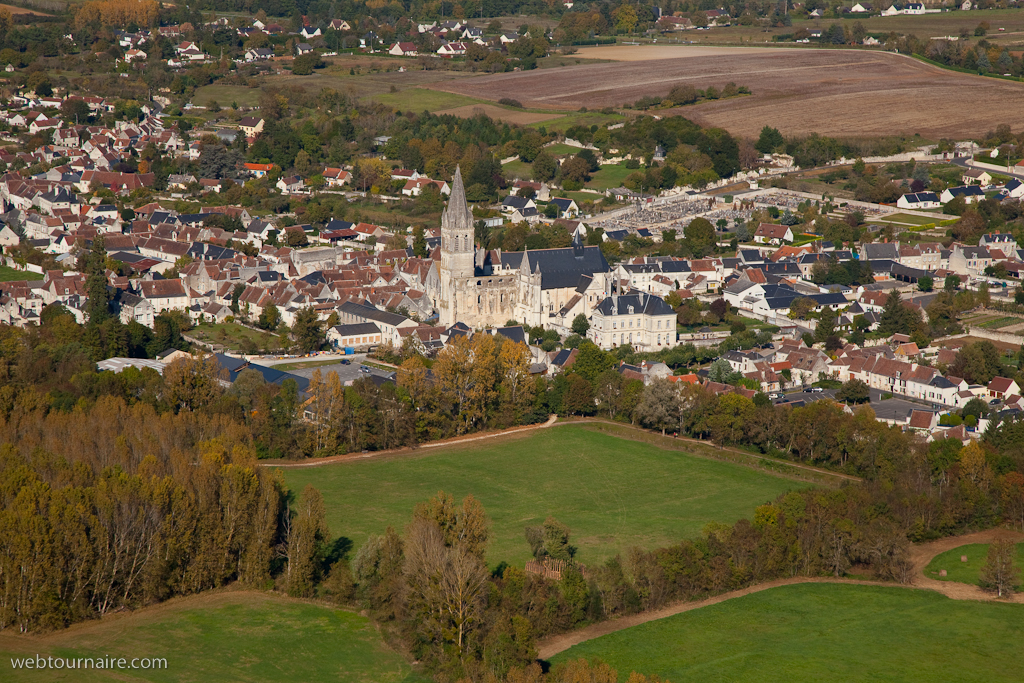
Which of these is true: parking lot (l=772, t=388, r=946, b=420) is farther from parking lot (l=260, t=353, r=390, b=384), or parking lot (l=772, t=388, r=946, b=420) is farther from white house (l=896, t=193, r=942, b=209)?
white house (l=896, t=193, r=942, b=209)

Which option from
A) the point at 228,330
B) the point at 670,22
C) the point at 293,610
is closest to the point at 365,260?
the point at 228,330

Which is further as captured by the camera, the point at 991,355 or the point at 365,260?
the point at 365,260

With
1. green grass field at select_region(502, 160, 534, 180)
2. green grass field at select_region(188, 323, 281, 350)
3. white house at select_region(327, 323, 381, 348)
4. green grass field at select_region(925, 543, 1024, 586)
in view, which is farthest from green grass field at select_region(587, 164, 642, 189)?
green grass field at select_region(925, 543, 1024, 586)

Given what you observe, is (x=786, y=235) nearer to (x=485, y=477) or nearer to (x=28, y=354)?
(x=485, y=477)

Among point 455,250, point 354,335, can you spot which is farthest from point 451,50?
point 354,335

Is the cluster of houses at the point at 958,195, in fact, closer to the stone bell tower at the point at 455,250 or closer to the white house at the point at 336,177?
the stone bell tower at the point at 455,250

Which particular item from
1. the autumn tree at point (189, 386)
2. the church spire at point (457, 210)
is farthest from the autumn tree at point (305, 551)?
the church spire at point (457, 210)

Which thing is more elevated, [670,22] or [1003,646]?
[670,22]
